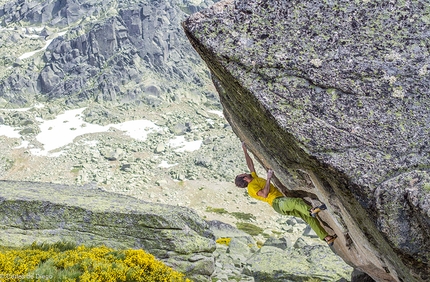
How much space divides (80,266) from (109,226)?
4454mm

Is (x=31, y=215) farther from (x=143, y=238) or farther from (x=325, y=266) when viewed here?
(x=325, y=266)

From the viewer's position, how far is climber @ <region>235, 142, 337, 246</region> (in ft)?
33.3

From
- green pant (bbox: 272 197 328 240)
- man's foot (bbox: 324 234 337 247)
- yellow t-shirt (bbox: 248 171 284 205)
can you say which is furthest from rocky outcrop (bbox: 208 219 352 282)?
yellow t-shirt (bbox: 248 171 284 205)

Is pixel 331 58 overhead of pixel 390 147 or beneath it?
overhead

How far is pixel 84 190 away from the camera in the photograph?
1686 cm

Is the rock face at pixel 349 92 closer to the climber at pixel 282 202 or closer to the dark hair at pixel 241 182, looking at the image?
the climber at pixel 282 202

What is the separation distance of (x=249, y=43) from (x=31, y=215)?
11.3 meters

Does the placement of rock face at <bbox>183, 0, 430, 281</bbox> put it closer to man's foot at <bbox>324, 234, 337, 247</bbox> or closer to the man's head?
man's foot at <bbox>324, 234, 337, 247</bbox>

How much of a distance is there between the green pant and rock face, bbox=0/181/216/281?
16.4 feet

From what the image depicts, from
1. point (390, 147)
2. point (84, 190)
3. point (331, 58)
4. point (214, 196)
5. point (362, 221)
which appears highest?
point (331, 58)

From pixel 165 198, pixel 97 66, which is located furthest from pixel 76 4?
pixel 165 198

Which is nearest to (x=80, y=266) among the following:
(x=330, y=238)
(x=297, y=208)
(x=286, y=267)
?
(x=297, y=208)

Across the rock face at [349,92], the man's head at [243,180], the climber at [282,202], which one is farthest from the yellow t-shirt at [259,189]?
the rock face at [349,92]

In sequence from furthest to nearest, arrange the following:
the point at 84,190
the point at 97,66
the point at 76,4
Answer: the point at 76,4, the point at 97,66, the point at 84,190
